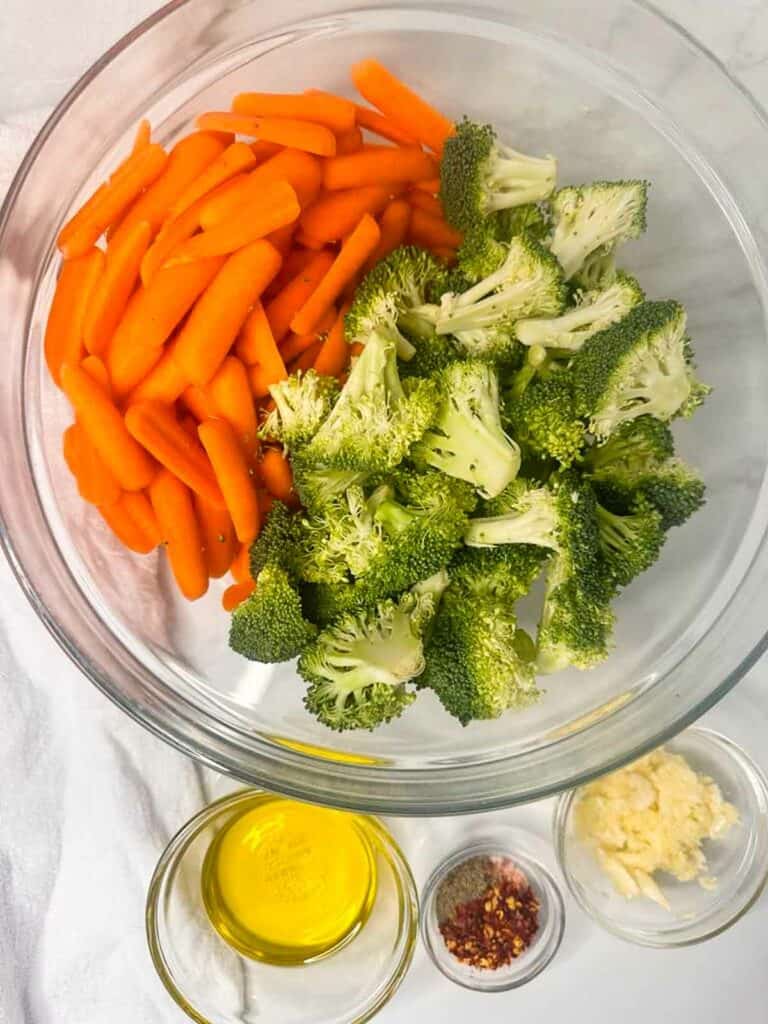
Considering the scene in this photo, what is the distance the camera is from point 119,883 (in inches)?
57.3

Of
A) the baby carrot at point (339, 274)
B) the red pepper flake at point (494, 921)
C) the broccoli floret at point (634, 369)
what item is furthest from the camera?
the red pepper flake at point (494, 921)

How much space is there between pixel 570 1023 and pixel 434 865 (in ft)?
1.11

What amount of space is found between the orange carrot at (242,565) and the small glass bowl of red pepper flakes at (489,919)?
1.87 ft

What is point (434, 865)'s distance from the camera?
147 cm

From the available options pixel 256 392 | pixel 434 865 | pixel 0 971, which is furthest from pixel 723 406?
pixel 0 971

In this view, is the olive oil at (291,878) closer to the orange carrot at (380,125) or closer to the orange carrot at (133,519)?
the orange carrot at (133,519)

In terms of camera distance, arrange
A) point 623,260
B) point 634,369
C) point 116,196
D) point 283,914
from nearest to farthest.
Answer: point 634,369, point 116,196, point 623,260, point 283,914

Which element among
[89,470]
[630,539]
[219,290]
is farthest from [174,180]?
[630,539]

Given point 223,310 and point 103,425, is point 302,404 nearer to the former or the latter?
point 223,310

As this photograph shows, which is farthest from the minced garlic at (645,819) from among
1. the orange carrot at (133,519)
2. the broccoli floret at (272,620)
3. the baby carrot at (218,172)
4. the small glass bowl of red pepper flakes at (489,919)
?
the baby carrot at (218,172)

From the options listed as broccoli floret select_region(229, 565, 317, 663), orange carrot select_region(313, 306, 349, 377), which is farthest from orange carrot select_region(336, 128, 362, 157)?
broccoli floret select_region(229, 565, 317, 663)

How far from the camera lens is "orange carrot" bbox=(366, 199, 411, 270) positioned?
1.28m

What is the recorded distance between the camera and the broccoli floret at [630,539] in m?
1.20

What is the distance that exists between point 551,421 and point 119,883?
99cm
